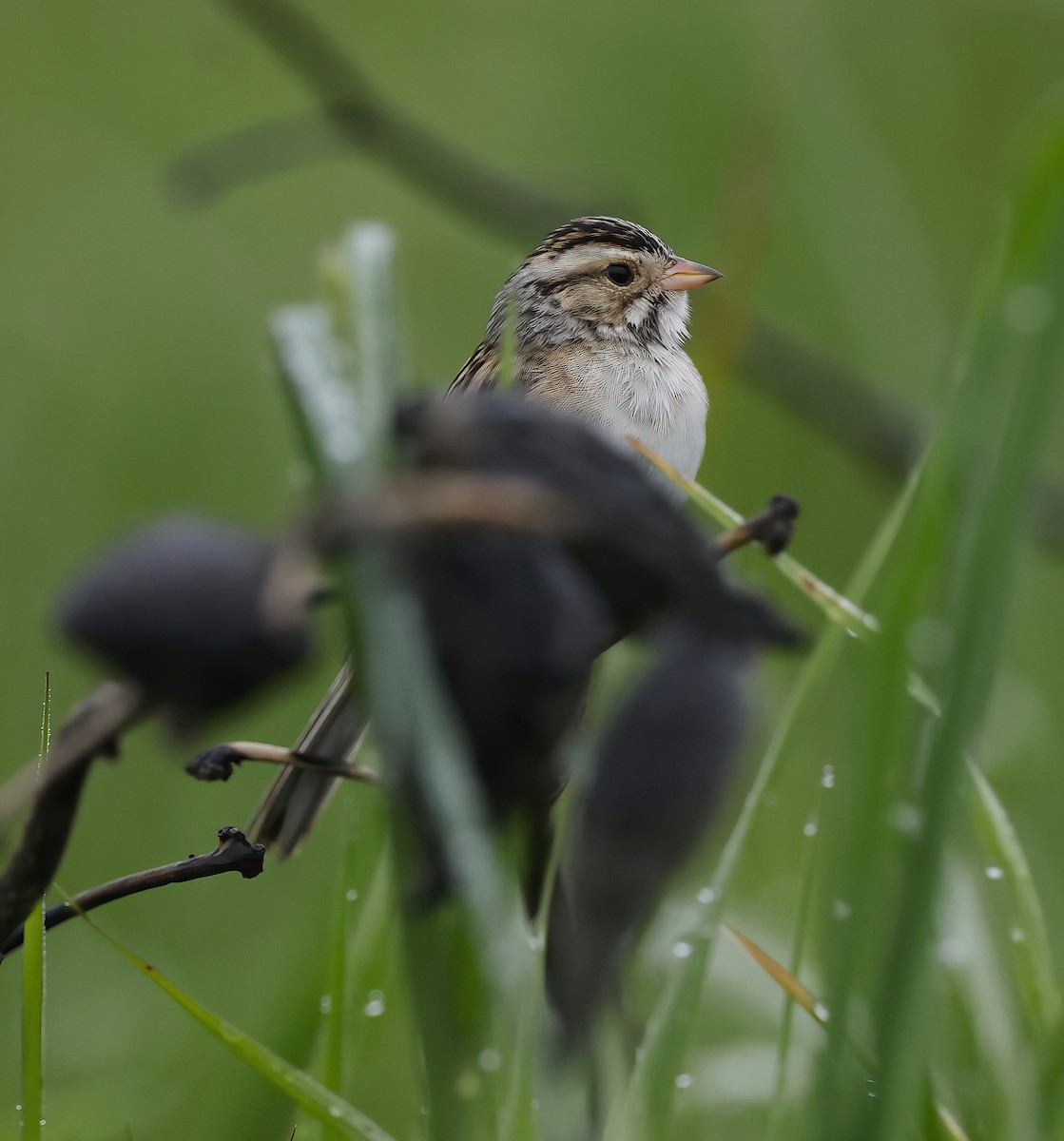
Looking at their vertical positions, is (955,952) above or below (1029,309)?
below

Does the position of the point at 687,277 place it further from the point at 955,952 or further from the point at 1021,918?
the point at 1021,918

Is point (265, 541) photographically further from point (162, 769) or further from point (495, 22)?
point (495, 22)

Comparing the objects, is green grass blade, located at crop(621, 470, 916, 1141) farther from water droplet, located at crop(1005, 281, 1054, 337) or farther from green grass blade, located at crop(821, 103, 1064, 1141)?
water droplet, located at crop(1005, 281, 1054, 337)

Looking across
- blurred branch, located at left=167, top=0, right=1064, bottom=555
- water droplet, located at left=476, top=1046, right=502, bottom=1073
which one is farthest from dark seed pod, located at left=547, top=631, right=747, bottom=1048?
blurred branch, located at left=167, top=0, right=1064, bottom=555

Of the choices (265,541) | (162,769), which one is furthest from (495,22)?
(265,541)

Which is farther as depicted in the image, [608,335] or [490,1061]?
[608,335]

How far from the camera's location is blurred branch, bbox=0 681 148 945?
0.51 metres

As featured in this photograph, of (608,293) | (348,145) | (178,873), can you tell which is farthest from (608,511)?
(348,145)

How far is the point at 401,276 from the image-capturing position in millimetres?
4824

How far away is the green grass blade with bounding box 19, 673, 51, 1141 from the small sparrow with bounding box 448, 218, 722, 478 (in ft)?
5.22

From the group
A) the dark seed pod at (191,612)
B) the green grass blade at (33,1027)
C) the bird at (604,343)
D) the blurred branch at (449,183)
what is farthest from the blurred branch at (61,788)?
the blurred branch at (449,183)

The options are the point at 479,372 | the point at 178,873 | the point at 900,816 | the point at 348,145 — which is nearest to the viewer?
the point at 900,816

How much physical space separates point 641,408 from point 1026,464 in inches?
75.3

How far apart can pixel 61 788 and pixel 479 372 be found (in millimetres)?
2136
